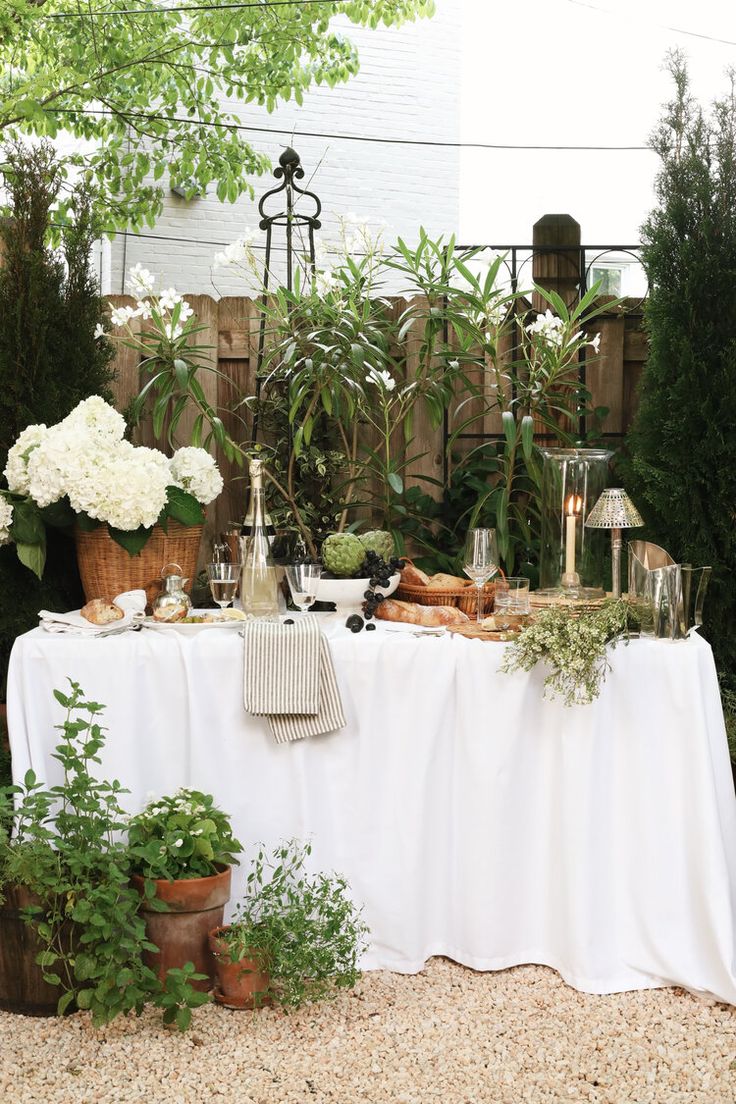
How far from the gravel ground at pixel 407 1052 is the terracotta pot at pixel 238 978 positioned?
3 cm

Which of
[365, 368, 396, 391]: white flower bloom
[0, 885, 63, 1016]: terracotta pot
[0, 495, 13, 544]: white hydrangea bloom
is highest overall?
[365, 368, 396, 391]: white flower bloom

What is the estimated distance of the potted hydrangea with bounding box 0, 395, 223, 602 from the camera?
258cm

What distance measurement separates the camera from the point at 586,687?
2.35 meters

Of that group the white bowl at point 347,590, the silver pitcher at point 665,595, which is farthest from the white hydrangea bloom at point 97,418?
the silver pitcher at point 665,595

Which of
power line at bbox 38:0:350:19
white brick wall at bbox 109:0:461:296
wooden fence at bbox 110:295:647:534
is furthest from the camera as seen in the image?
white brick wall at bbox 109:0:461:296

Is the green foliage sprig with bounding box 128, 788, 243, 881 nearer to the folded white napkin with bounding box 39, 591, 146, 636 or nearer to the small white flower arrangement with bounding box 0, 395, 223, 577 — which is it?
the folded white napkin with bounding box 39, 591, 146, 636

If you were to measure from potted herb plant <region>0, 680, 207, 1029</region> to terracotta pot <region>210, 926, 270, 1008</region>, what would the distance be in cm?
9

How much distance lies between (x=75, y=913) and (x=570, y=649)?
1.21 m

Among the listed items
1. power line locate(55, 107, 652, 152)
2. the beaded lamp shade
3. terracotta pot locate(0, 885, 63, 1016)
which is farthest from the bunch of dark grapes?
power line locate(55, 107, 652, 152)

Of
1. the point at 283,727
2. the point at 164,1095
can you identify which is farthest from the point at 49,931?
the point at 283,727

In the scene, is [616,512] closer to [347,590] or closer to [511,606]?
[511,606]

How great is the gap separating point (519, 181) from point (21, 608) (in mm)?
5892

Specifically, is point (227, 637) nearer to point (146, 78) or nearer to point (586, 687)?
point (586, 687)

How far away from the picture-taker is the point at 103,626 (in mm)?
2557
